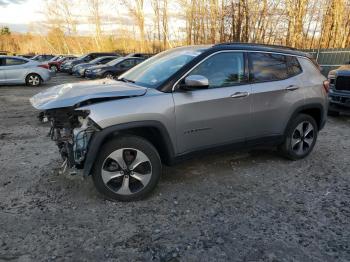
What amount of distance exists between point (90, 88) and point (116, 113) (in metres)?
0.62

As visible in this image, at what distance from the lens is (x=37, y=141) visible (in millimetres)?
6492

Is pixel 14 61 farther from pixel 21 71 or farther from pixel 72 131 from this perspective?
pixel 72 131

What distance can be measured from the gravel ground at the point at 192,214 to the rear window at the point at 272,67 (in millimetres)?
1355

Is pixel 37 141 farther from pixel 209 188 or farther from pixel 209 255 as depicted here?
pixel 209 255

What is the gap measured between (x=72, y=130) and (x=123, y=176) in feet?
2.60

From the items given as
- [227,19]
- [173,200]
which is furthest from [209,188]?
[227,19]

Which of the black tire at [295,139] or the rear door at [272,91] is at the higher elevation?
the rear door at [272,91]

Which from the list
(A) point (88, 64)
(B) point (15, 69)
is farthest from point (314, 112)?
(A) point (88, 64)

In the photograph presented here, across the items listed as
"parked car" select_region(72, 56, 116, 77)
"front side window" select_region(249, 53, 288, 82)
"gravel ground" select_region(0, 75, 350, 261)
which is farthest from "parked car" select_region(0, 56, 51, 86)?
"front side window" select_region(249, 53, 288, 82)

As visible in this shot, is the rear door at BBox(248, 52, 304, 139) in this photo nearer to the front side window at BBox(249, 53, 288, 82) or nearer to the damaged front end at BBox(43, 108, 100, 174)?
the front side window at BBox(249, 53, 288, 82)

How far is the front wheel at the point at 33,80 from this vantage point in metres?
17.0

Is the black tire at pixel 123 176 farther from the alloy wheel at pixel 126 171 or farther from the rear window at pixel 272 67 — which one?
the rear window at pixel 272 67

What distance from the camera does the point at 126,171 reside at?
3.94 meters

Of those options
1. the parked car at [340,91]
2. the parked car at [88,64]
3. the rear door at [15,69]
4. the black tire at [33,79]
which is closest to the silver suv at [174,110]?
the parked car at [340,91]
